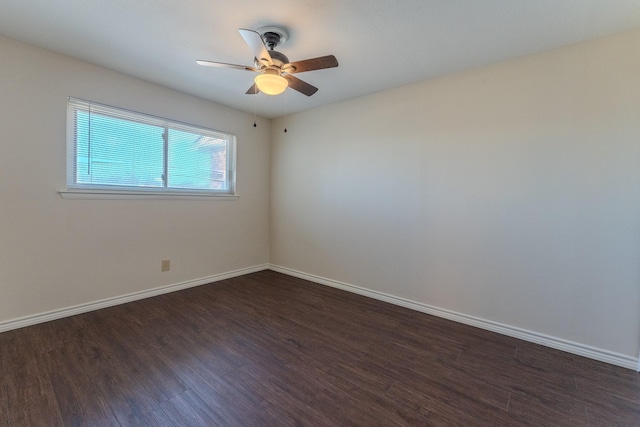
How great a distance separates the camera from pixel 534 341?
222 cm

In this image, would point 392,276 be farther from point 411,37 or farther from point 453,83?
point 411,37

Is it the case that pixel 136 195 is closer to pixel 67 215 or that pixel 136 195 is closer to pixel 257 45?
pixel 67 215

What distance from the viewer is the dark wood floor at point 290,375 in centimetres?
144

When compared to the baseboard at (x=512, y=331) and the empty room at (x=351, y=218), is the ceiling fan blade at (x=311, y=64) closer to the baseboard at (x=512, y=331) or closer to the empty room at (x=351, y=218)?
the empty room at (x=351, y=218)

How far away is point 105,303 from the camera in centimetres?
270

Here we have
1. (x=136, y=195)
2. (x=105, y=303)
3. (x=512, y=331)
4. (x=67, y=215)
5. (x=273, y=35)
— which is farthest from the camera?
(x=136, y=195)

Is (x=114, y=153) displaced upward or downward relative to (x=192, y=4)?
downward

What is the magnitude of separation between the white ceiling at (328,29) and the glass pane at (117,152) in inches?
21.8

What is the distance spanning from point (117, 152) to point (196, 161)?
84cm

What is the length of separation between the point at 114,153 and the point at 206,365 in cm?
227

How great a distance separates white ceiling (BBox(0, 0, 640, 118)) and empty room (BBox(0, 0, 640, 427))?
0.7 inches

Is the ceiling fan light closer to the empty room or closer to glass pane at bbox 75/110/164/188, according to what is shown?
the empty room

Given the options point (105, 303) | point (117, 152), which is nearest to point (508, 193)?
point (117, 152)

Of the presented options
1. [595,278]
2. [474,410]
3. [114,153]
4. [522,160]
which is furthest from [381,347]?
[114,153]
